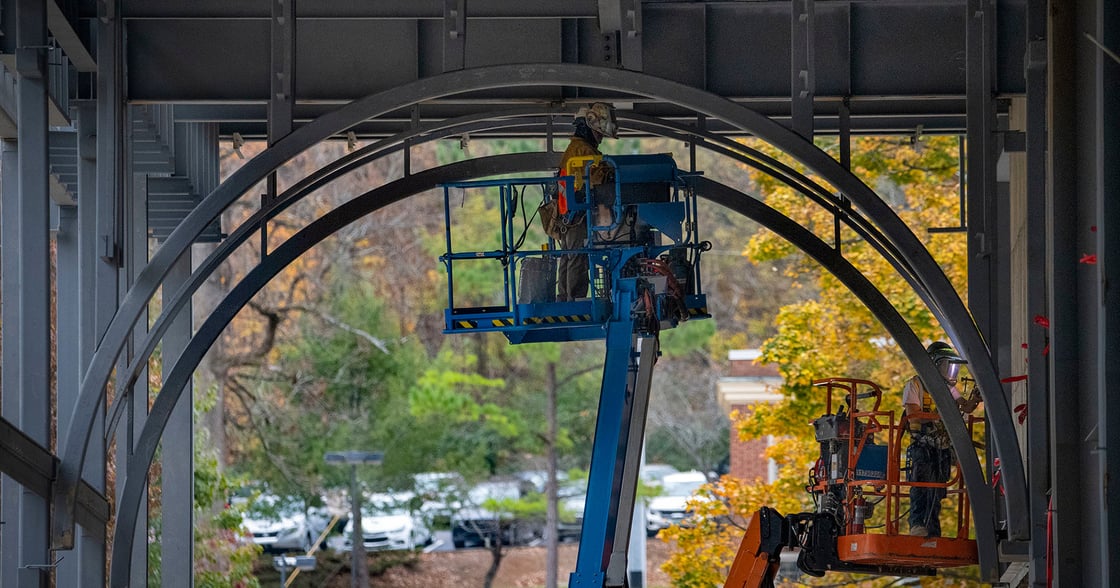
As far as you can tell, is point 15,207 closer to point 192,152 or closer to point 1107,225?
point 192,152

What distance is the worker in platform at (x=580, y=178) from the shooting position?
15.3m

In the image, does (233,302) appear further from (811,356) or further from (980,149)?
(811,356)

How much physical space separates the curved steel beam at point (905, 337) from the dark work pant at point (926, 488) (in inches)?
12.7

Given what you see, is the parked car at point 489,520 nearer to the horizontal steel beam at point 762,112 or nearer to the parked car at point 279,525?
the parked car at point 279,525

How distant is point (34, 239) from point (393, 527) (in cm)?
3298

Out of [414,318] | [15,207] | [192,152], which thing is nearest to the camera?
[15,207]

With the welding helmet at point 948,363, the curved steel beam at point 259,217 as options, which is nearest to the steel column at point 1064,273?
the welding helmet at point 948,363

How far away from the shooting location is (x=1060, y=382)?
10367 mm

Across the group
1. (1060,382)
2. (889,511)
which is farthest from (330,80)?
(1060,382)

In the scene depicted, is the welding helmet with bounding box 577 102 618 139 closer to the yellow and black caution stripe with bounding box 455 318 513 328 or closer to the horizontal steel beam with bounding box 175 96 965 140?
the yellow and black caution stripe with bounding box 455 318 513 328

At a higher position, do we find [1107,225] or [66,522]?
[1107,225]

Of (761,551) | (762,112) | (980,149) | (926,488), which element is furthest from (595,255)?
(762,112)

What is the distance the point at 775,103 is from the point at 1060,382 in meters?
9.92

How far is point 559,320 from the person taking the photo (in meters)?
15.8
